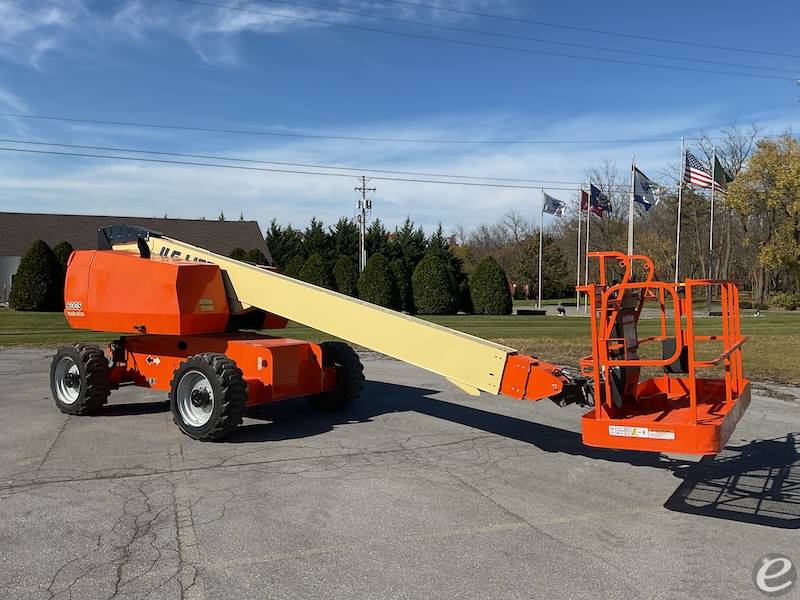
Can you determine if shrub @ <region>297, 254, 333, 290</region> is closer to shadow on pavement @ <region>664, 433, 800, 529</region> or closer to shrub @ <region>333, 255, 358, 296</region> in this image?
shrub @ <region>333, 255, 358, 296</region>

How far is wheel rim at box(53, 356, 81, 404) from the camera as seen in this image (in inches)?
367

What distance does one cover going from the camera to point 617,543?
494cm

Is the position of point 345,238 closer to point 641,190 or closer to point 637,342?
point 641,190

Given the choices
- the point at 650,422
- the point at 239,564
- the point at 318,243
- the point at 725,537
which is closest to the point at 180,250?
the point at 239,564

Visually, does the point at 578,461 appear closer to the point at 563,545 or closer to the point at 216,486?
the point at 563,545

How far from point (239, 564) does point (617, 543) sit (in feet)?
8.55

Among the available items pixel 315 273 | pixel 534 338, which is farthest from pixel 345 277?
pixel 534 338

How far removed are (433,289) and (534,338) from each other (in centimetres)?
1453

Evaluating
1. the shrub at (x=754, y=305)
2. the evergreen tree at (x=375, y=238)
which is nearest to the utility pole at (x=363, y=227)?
the evergreen tree at (x=375, y=238)

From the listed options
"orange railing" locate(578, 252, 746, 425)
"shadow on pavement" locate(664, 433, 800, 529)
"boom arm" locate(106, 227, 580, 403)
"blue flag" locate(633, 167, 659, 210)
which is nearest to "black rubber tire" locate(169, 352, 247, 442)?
"boom arm" locate(106, 227, 580, 403)

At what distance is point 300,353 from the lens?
8.67 meters

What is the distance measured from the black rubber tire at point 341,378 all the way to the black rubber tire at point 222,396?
185 cm

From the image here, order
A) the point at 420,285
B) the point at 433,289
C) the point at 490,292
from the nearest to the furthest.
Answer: the point at 433,289 < the point at 420,285 < the point at 490,292

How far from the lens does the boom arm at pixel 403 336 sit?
247 inches
